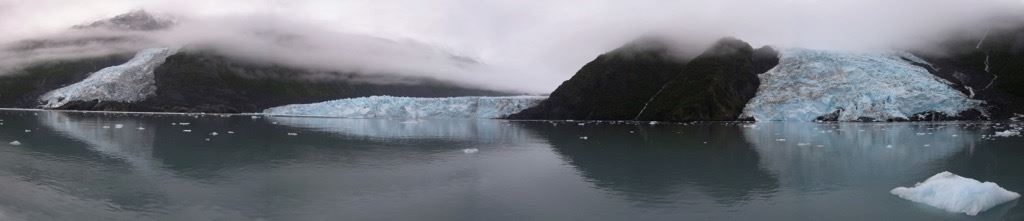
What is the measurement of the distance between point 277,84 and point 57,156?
11693 centimetres

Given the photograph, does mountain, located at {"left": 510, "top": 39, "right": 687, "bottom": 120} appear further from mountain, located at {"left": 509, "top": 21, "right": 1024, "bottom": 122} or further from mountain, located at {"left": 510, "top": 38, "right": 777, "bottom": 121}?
mountain, located at {"left": 509, "top": 21, "right": 1024, "bottom": 122}

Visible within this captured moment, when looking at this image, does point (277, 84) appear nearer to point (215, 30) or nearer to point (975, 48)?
point (215, 30)

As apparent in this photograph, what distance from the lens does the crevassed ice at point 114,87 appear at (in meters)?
101

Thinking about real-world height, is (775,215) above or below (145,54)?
below

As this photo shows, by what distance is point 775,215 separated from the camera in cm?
1253

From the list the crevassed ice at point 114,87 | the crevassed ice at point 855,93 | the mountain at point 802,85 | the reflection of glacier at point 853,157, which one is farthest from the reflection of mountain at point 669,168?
the crevassed ice at point 114,87

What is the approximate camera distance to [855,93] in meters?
61.4

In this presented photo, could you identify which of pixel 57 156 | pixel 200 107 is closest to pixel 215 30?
pixel 200 107

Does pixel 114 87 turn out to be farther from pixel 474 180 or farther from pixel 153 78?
pixel 474 180

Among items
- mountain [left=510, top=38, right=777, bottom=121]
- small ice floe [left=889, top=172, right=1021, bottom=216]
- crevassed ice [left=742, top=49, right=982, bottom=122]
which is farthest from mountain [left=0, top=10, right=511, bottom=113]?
small ice floe [left=889, top=172, right=1021, bottom=216]

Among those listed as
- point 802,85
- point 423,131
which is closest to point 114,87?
point 423,131

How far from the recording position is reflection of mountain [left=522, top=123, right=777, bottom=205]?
15.7 m

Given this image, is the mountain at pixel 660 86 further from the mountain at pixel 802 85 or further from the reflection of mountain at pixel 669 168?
the reflection of mountain at pixel 669 168

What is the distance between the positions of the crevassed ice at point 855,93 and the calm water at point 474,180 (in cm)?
3248
